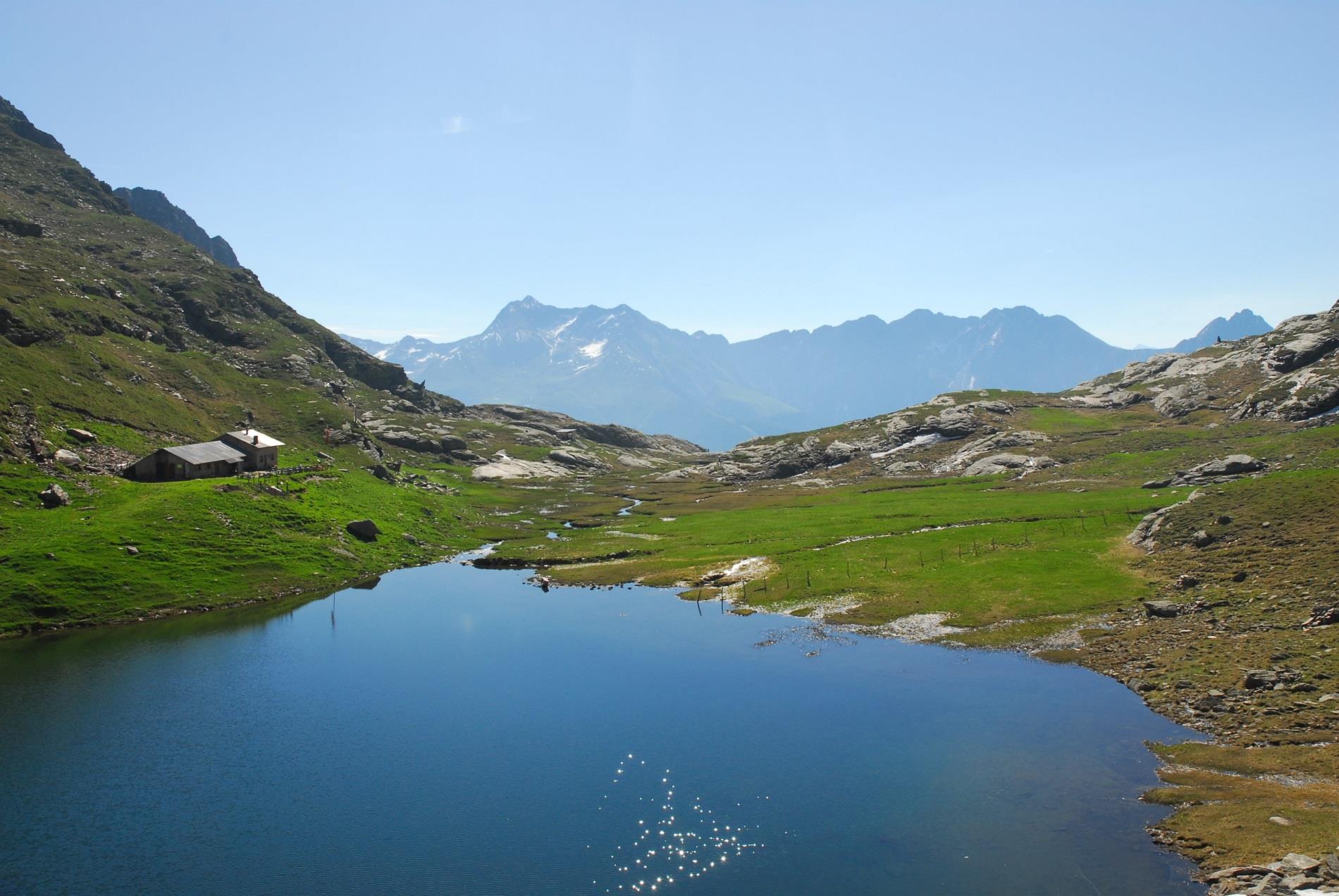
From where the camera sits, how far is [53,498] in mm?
83562

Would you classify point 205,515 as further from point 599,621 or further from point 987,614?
point 987,614

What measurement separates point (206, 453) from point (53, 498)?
27169mm

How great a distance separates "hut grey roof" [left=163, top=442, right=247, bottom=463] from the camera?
4139 inches

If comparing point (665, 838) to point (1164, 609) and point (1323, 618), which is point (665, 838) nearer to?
point (1164, 609)

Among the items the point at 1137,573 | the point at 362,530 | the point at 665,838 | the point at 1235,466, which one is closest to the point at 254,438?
the point at 362,530

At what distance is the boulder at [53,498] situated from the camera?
3270 inches

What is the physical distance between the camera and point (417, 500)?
136 metres

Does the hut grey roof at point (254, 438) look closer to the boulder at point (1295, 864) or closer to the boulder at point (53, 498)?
the boulder at point (53, 498)

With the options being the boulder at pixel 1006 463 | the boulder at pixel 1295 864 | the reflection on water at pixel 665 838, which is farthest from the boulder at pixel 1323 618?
the boulder at pixel 1006 463

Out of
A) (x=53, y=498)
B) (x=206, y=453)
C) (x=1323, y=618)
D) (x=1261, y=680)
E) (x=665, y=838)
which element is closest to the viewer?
(x=665, y=838)

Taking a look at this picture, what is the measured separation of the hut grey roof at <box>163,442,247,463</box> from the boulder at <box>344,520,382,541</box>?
2494 centimetres

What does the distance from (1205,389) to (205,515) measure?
8552 inches

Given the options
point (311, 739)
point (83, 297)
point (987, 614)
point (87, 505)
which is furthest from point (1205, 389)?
point (83, 297)

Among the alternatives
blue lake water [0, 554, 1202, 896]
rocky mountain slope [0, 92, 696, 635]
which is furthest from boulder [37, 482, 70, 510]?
blue lake water [0, 554, 1202, 896]
